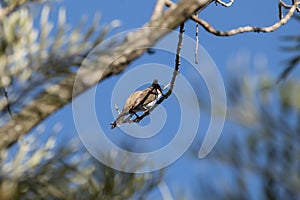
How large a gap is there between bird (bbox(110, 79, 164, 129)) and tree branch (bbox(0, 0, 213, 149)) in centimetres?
28

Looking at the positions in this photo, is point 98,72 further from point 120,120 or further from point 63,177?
point 120,120

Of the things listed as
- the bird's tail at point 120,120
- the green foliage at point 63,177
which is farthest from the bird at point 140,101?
the green foliage at point 63,177

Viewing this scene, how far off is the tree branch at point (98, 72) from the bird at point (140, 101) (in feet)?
0.90

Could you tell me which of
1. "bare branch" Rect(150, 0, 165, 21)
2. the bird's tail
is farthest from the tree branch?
the bird's tail

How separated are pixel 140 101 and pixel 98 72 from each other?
36 centimetres

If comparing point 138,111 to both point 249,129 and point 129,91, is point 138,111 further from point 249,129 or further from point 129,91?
point 249,129

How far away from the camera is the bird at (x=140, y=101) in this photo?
2.75 feet

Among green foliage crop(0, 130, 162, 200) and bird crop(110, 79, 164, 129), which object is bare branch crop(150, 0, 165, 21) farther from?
bird crop(110, 79, 164, 129)

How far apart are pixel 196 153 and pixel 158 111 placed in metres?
0.45

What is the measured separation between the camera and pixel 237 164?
0.40 meters

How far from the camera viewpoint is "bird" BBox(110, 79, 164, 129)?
0.84 m

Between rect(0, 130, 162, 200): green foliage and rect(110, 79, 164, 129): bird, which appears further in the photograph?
rect(110, 79, 164, 129): bird

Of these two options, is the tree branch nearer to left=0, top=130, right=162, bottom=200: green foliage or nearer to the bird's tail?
left=0, top=130, right=162, bottom=200: green foliage

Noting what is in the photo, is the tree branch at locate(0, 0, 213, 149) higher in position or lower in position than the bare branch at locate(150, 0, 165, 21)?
lower
